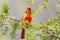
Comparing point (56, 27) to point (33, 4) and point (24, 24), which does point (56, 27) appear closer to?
point (24, 24)

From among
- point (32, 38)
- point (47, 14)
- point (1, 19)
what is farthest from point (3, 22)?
point (47, 14)

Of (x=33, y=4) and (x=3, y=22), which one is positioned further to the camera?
(x=33, y=4)

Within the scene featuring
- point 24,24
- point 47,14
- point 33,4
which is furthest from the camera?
point 47,14

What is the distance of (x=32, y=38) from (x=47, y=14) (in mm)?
595

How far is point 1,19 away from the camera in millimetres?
611

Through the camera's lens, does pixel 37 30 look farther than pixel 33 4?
No

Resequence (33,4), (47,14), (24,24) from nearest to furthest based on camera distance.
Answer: (24,24) < (33,4) < (47,14)

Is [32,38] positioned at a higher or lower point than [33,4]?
lower

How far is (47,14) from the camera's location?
119 cm

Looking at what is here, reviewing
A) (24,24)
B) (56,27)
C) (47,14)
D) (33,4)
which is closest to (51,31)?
(56,27)

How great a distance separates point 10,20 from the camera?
24.7 inches

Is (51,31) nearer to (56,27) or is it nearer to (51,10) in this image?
(56,27)

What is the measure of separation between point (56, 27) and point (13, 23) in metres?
0.18

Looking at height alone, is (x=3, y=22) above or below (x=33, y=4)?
below
